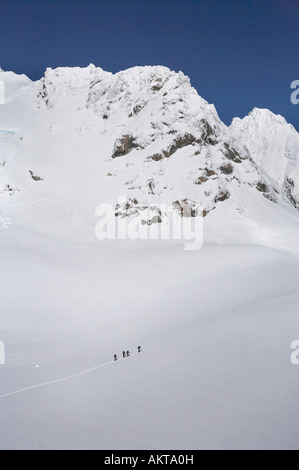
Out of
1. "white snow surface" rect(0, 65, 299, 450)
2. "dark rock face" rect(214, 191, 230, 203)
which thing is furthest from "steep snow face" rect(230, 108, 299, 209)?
"dark rock face" rect(214, 191, 230, 203)

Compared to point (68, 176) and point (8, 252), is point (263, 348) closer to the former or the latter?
point (8, 252)

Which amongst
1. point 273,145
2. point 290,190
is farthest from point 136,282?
point 273,145

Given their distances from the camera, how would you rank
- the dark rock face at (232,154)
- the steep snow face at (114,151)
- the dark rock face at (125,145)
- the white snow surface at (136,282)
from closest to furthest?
1. the white snow surface at (136,282)
2. the steep snow face at (114,151)
3. the dark rock face at (125,145)
4. the dark rock face at (232,154)

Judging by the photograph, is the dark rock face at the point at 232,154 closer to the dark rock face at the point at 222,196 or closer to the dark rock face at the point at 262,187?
the dark rock face at the point at 262,187

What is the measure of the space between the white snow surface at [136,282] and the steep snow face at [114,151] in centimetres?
37

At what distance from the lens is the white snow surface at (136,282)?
14102mm

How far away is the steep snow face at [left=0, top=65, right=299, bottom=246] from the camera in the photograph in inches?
2660

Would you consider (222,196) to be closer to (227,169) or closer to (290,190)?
(227,169)

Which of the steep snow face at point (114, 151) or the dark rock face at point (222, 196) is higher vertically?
the steep snow face at point (114, 151)

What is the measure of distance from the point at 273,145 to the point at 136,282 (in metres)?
120

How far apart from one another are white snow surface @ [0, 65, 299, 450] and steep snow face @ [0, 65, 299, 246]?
14.5 inches

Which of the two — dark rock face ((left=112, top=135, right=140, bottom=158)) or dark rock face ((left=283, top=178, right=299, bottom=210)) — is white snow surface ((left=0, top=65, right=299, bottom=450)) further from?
dark rock face ((left=283, top=178, right=299, bottom=210))

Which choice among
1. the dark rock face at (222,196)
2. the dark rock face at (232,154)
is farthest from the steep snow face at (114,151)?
the dark rock face at (232,154)

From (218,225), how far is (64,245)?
24927 millimetres
